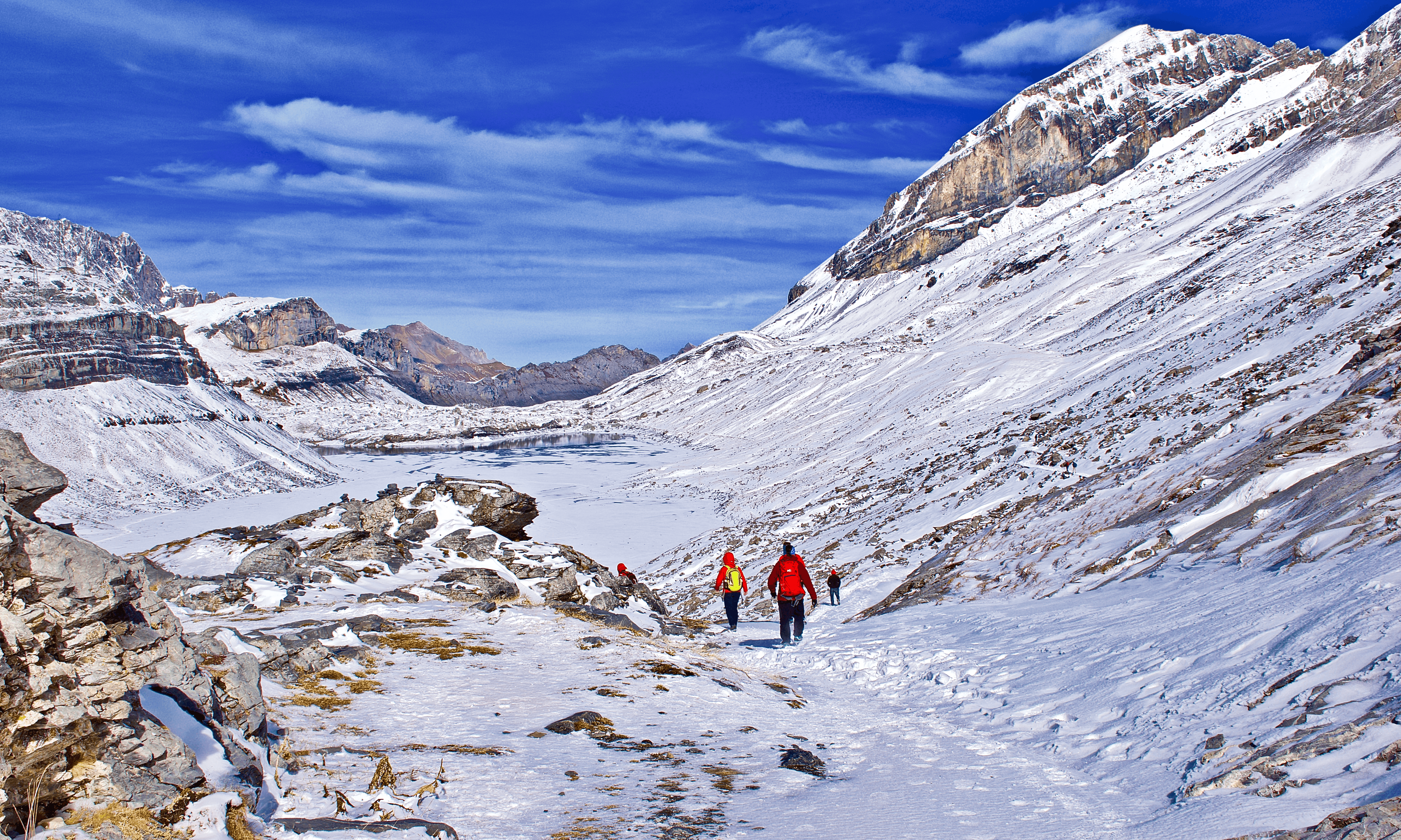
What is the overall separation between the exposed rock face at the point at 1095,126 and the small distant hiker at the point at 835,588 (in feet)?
580

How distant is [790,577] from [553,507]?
3926cm

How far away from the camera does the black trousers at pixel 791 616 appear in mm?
13484

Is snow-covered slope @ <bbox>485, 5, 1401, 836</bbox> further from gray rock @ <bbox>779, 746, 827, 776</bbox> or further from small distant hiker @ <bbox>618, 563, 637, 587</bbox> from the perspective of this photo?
small distant hiker @ <bbox>618, 563, 637, 587</bbox>

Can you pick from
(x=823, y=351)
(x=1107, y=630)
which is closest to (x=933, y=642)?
(x=1107, y=630)

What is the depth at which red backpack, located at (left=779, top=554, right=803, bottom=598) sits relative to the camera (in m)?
13.1

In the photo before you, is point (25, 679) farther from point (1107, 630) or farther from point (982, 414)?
point (982, 414)

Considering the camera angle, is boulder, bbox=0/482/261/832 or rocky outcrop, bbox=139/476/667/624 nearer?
boulder, bbox=0/482/261/832

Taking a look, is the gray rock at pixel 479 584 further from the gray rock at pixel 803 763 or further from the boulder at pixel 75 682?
the boulder at pixel 75 682

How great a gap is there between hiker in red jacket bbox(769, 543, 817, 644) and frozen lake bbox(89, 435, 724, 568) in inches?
443

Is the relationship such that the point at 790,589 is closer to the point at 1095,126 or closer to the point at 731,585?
the point at 731,585

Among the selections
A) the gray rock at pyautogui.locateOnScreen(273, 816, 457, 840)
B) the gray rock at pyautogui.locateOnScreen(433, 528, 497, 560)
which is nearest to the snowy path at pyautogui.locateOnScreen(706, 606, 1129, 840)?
the gray rock at pyautogui.locateOnScreen(273, 816, 457, 840)

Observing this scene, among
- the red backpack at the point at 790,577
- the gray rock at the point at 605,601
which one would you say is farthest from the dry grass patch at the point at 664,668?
the gray rock at the point at 605,601

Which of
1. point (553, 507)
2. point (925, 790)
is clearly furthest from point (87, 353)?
point (925, 790)

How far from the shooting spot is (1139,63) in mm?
195125
